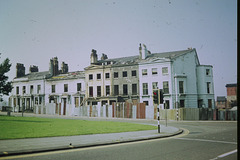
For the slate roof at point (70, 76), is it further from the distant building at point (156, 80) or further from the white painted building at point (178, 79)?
the white painted building at point (178, 79)

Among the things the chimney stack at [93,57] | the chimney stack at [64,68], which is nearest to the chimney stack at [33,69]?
the chimney stack at [64,68]

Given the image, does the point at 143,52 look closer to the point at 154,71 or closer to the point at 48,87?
the point at 154,71

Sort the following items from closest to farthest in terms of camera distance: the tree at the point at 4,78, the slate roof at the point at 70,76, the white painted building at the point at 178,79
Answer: the tree at the point at 4,78
the white painted building at the point at 178,79
the slate roof at the point at 70,76

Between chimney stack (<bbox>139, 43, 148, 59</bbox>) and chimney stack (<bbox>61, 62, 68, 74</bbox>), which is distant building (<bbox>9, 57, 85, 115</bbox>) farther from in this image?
chimney stack (<bbox>139, 43, 148, 59</bbox>)

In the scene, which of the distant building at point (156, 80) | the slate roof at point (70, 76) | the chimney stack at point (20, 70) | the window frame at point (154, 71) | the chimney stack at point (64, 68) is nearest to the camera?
the distant building at point (156, 80)

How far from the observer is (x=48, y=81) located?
50500 mm

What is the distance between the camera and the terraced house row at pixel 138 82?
38.3 m

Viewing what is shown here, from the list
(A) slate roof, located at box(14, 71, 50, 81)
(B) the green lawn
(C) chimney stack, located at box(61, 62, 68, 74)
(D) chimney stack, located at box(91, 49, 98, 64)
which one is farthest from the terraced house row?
(B) the green lawn

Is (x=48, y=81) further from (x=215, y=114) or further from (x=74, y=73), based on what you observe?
(x=215, y=114)

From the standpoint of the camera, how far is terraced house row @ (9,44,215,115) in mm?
38344

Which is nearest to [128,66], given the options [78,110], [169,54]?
[169,54]

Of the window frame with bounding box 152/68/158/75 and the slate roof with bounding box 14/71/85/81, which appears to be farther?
the slate roof with bounding box 14/71/85/81

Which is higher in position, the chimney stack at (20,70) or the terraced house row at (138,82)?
the chimney stack at (20,70)

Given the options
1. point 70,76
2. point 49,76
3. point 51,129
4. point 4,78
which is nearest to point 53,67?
point 49,76
